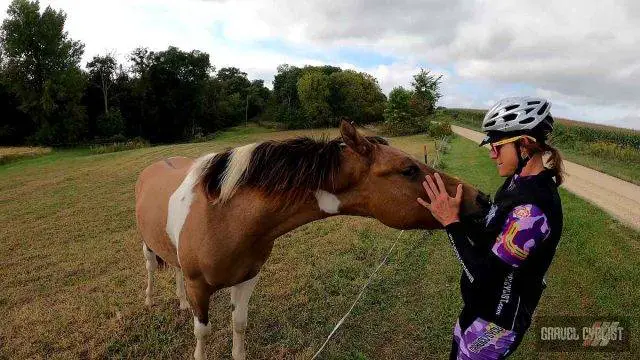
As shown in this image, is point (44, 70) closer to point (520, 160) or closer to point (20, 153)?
point (20, 153)

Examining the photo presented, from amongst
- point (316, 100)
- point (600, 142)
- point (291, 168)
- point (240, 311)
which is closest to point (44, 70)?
point (316, 100)

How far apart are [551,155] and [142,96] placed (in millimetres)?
39328

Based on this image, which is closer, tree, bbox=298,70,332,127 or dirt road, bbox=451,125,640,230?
dirt road, bbox=451,125,640,230

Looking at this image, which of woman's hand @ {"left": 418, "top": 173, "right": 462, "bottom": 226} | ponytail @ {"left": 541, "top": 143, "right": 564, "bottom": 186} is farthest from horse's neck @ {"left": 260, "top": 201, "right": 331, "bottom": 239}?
ponytail @ {"left": 541, "top": 143, "right": 564, "bottom": 186}

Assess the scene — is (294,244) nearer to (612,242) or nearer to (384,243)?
(384,243)

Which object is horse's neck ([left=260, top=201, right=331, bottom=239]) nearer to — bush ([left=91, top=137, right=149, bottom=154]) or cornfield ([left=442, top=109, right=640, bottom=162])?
cornfield ([left=442, top=109, right=640, bottom=162])

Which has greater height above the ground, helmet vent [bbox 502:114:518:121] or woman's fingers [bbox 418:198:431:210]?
helmet vent [bbox 502:114:518:121]

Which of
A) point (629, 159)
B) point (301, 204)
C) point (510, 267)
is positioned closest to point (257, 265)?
point (301, 204)

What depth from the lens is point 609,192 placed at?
1114 centimetres

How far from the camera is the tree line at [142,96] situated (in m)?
27.9

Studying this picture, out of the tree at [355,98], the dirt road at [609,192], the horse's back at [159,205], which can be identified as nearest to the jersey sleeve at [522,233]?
the horse's back at [159,205]

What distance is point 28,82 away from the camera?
28.4 metres

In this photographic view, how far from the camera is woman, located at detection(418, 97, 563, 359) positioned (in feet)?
5.50

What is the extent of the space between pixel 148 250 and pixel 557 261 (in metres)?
6.09
